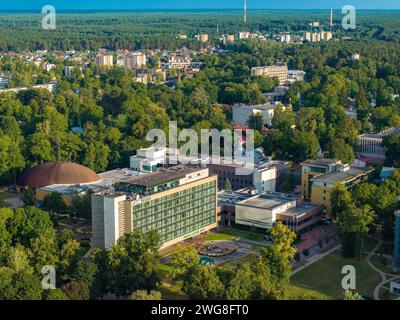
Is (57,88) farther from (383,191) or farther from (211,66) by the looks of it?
(383,191)

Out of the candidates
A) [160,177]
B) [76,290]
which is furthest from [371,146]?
[76,290]

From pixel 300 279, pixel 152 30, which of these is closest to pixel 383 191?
pixel 300 279

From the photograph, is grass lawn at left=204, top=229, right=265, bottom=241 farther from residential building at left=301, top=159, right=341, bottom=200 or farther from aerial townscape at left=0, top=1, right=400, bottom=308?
residential building at left=301, top=159, right=341, bottom=200

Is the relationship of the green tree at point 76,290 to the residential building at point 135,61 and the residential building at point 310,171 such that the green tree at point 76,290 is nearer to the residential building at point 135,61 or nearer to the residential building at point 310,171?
the residential building at point 310,171

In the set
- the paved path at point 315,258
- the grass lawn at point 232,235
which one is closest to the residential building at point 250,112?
the grass lawn at point 232,235

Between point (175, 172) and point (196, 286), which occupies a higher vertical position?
point (175, 172)
